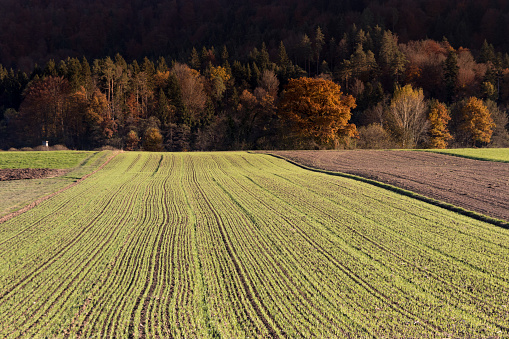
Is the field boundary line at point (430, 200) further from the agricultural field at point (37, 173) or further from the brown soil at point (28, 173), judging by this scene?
the brown soil at point (28, 173)

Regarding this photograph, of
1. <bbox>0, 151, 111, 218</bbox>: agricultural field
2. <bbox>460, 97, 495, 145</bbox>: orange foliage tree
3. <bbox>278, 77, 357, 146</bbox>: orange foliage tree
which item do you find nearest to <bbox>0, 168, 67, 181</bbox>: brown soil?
<bbox>0, 151, 111, 218</bbox>: agricultural field

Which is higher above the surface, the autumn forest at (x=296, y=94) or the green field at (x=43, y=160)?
the autumn forest at (x=296, y=94)

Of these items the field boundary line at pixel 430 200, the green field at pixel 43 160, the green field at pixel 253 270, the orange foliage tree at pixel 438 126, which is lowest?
the green field at pixel 253 270

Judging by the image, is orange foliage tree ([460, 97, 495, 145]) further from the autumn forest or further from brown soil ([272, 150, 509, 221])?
brown soil ([272, 150, 509, 221])

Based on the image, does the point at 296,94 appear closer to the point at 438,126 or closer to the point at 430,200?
the point at 438,126

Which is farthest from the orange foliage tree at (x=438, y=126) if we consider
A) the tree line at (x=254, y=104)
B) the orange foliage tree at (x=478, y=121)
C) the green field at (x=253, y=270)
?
the green field at (x=253, y=270)

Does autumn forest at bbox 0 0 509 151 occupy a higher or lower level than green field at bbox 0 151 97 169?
higher
